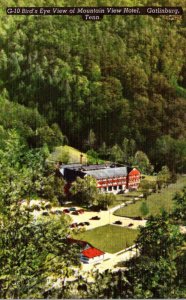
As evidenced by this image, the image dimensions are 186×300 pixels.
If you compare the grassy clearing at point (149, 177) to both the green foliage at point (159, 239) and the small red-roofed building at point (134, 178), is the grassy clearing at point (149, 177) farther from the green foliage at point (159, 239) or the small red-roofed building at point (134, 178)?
the green foliage at point (159, 239)

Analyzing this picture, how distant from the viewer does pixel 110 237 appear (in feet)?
17.6

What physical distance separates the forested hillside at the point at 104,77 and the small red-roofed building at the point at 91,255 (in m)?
0.97

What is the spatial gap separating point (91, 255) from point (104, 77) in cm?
168

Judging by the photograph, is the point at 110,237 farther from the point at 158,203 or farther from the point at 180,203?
the point at 180,203

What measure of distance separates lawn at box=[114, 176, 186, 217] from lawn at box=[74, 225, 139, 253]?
158 mm

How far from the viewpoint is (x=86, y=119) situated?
547 centimetres

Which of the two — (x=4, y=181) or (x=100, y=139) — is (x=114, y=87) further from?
(x=4, y=181)

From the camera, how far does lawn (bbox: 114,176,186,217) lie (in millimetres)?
5398

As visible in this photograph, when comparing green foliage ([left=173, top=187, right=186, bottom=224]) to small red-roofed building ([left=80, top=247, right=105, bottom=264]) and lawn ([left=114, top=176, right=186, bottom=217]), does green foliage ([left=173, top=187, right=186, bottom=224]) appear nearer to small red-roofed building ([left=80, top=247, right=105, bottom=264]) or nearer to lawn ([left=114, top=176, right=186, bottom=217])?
lawn ([left=114, top=176, right=186, bottom=217])

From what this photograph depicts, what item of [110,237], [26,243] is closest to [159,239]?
[110,237]

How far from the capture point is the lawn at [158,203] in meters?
5.40

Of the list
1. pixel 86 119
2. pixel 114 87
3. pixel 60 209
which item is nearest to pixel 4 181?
pixel 60 209

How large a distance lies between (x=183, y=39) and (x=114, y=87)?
2.59 feet

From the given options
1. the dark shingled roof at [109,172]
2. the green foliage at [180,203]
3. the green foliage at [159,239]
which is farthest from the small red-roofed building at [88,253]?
the green foliage at [180,203]
